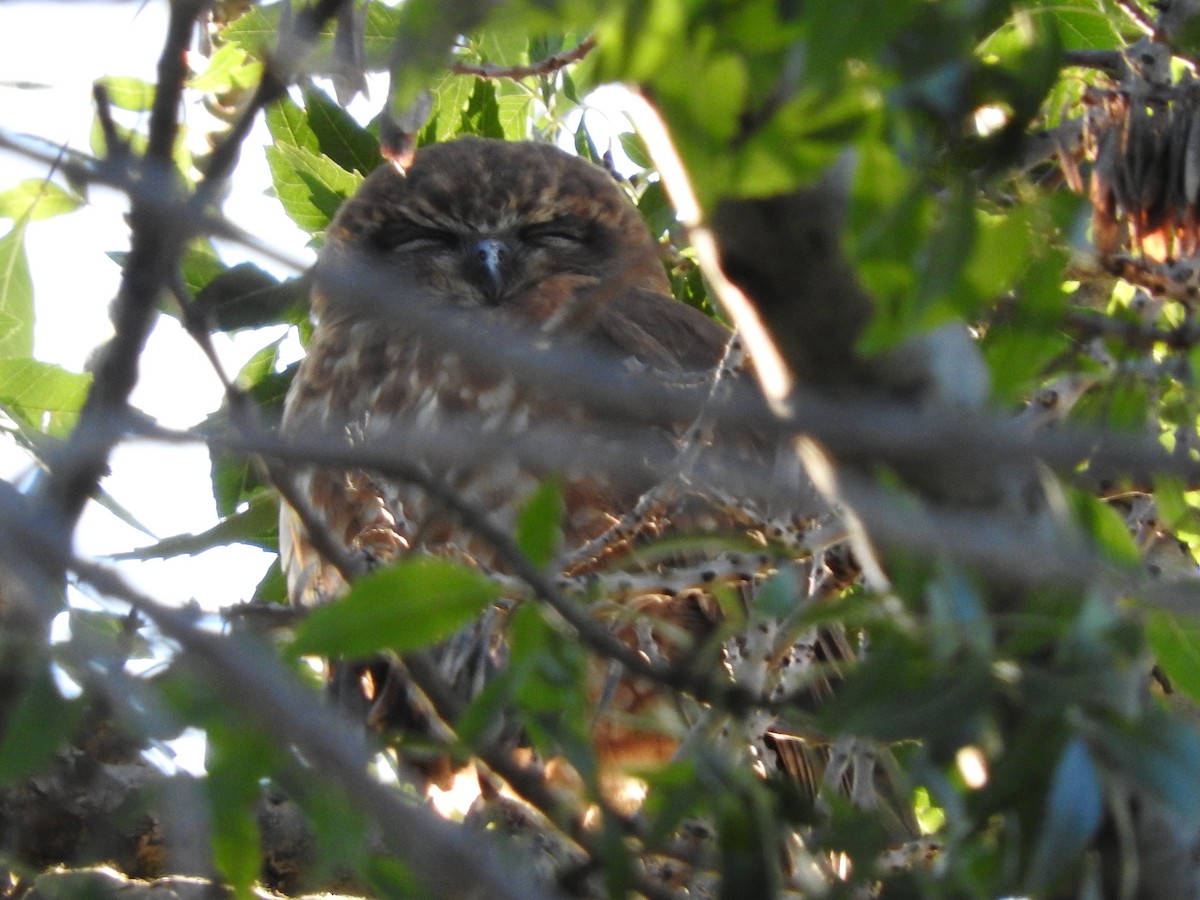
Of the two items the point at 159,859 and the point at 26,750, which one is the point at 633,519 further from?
the point at 159,859

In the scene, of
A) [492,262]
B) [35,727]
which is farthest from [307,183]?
[35,727]

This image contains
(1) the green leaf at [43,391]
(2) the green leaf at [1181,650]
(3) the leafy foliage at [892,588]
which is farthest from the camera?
(1) the green leaf at [43,391]

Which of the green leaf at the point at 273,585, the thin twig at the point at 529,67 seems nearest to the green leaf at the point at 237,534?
the green leaf at the point at 273,585

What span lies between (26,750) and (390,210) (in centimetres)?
355

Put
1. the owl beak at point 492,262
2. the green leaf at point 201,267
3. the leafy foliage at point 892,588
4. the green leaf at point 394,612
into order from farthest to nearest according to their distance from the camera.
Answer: the owl beak at point 492,262
the green leaf at point 201,267
the green leaf at point 394,612
the leafy foliage at point 892,588

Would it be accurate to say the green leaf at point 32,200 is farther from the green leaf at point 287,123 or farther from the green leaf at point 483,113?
the green leaf at point 483,113

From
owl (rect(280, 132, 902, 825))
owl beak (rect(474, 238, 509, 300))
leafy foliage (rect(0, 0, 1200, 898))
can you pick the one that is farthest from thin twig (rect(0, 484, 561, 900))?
owl beak (rect(474, 238, 509, 300))

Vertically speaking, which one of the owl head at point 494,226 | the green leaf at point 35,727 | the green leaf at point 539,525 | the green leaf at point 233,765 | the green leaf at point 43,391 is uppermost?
the owl head at point 494,226

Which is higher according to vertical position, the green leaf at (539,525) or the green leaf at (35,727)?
the green leaf at (539,525)

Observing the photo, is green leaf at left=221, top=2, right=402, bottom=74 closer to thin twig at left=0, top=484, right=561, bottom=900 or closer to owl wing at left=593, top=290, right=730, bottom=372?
owl wing at left=593, top=290, right=730, bottom=372

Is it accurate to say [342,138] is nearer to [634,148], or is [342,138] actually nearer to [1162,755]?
[634,148]

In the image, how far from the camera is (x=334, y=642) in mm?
1296

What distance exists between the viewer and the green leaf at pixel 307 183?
12.0 ft

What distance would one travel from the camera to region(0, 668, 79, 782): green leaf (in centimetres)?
136
